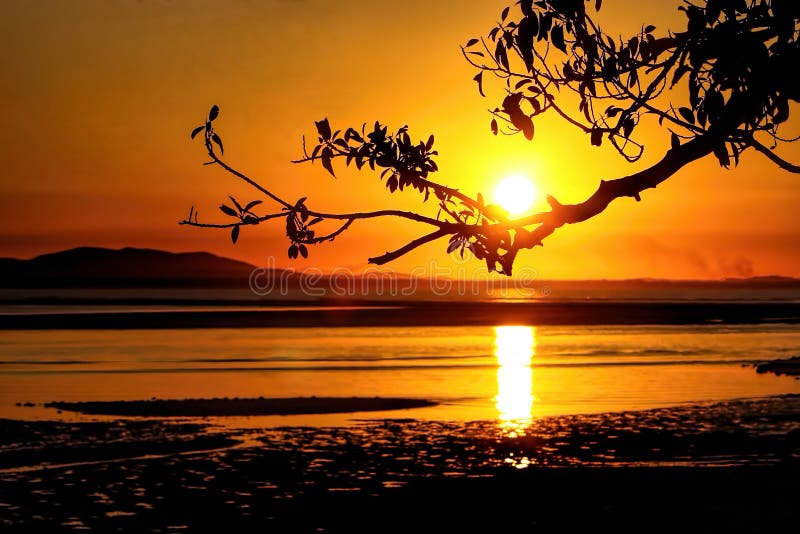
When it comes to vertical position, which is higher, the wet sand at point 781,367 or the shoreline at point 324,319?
the shoreline at point 324,319

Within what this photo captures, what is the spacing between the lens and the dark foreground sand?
16.5 metres

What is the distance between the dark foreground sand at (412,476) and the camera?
16453mm

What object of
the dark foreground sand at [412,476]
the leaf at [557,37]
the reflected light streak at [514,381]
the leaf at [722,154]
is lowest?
the dark foreground sand at [412,476]

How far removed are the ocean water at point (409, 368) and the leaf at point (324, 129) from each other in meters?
17.5

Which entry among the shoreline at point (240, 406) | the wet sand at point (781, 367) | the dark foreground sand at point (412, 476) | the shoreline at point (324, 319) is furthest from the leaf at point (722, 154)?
the shoreline at point (324, 319)

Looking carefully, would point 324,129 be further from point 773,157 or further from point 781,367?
point 781,367

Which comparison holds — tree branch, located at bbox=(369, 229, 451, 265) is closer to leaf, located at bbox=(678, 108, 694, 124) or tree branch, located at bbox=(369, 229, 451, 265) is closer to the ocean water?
leaf, located at bbox=(678, 108, 694, 124)

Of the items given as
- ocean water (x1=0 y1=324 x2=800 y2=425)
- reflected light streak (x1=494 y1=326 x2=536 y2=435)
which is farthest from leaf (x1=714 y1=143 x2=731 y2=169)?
ocean water (x1=0 y1=324 x2=800 y2=425)

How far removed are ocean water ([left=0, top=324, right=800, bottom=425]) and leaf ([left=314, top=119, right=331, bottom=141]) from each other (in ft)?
57.3

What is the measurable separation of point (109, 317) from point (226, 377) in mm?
50325

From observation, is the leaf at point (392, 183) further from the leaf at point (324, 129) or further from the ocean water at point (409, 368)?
the ocean water at point (409, 368)

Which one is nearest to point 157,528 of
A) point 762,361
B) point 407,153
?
point 407,153

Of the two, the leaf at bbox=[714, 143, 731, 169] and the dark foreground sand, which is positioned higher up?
the leaf at bbox=[714, 143, 731, 169]

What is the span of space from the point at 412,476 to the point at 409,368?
2335cm
